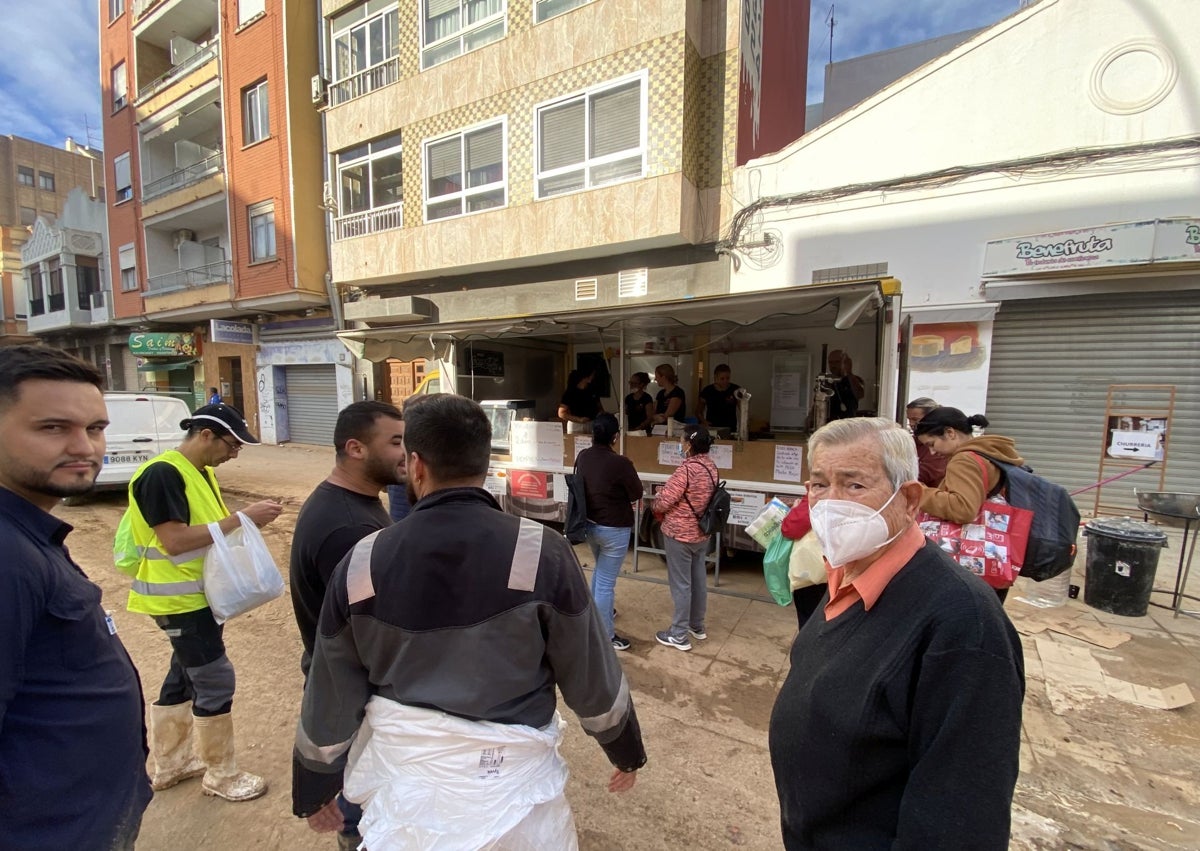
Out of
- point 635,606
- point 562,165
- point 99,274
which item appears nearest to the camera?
point 635,606

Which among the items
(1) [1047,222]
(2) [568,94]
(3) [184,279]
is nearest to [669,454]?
(1) [1047,222]

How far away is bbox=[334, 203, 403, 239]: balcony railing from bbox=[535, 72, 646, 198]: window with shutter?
3978 mm

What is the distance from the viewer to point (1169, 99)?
614 cm

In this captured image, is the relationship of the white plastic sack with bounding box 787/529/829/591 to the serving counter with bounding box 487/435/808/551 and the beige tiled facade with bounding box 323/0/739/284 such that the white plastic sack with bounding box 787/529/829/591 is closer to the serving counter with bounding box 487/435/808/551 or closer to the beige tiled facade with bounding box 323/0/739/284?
the serving counter with bounding box 487/435/808/551

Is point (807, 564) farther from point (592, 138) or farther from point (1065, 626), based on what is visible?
point (592, 138)

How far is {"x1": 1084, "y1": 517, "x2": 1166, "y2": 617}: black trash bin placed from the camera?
14.3 feet

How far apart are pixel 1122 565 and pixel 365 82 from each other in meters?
16.0

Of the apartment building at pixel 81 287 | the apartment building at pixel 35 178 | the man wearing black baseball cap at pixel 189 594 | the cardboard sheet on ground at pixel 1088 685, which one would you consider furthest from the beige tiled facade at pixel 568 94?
the apartment building at pixel 35 178

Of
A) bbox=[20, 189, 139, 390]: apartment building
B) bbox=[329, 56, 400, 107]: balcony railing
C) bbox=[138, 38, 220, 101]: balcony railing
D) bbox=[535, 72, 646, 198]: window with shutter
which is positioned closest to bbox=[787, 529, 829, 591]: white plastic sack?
bbox=[535, 72, 646, 198]: window with shutter

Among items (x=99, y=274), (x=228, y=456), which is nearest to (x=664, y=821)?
(x=228, y=456)

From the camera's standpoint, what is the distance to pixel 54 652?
1.28 meters

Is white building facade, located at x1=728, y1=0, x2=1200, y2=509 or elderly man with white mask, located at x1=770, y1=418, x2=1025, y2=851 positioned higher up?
white building facade, located at x1=728, y1=0, x2=1200, y2=509

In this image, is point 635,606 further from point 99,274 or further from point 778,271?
point 99,274

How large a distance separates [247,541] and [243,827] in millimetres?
1293
